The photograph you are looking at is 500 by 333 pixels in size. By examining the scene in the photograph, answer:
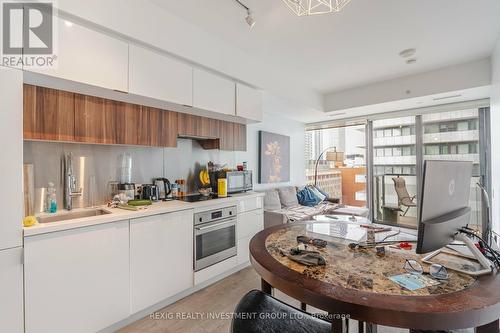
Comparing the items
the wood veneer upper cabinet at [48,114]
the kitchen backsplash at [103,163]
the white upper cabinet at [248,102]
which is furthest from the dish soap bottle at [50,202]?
the white upper cabinet at [248,102]

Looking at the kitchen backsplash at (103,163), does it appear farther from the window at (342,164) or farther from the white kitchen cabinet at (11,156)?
the window at (342,164)

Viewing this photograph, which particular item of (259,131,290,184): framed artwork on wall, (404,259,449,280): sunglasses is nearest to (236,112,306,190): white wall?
(259,131,290,184): framed artwork on wall

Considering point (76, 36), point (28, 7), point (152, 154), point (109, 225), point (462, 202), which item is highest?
point (28, 7)

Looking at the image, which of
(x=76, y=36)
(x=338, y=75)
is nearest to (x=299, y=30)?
(x=338, y=75)

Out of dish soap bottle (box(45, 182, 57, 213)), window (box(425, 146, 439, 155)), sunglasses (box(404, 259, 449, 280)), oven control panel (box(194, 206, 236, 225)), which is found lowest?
oven control panel (box(194, 206, 236, 225))

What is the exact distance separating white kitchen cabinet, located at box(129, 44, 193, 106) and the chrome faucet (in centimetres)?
83

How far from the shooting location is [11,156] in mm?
1435

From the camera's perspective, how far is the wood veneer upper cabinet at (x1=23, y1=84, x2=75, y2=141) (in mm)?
1663

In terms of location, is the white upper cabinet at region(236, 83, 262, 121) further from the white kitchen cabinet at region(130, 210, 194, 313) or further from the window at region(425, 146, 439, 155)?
the window at region(425, 146, 439, 155)

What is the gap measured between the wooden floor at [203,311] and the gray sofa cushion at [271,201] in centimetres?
138

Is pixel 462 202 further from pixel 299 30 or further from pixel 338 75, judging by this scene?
pixel 338 75

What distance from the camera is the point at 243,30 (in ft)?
7.95

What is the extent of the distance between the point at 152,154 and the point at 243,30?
65.2 inches

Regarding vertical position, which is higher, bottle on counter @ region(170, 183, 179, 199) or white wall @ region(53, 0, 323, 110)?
white wall @ region(53, 0, 323, 110)
